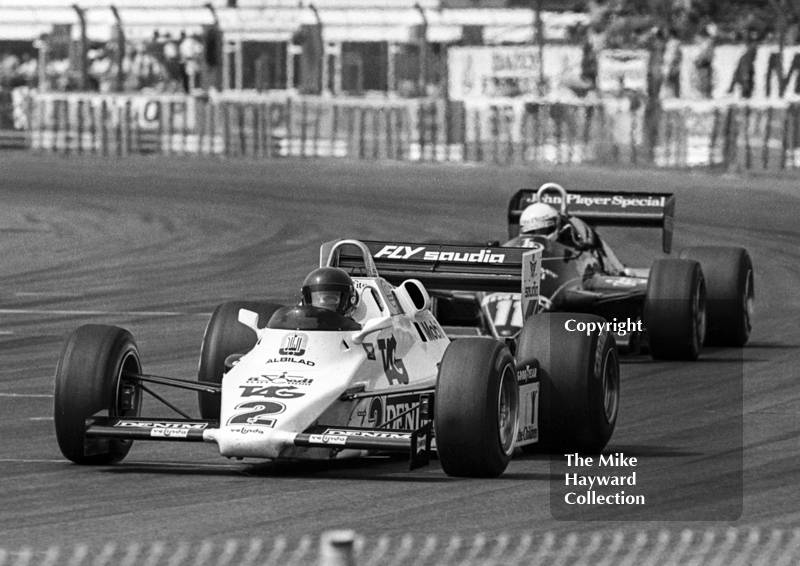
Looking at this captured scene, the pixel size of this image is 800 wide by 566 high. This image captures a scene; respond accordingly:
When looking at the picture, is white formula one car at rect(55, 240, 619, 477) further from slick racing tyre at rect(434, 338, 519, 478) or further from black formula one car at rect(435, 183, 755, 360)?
black formula one car at rect(435, 183, 755, 360)

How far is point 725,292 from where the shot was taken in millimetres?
15680

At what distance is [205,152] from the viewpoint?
42156 mm

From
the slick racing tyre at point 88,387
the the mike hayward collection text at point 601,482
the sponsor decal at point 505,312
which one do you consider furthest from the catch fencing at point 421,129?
the slick racing tyre at point 88,387

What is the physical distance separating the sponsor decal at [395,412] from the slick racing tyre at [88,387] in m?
1.34

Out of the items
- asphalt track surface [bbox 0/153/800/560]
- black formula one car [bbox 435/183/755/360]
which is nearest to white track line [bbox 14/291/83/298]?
asphalt track surface [bbox 0/153/800/560]

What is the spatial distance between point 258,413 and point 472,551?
180 centimetres

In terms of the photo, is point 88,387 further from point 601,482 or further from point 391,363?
point 601,482

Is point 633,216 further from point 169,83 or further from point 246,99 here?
point 169,83

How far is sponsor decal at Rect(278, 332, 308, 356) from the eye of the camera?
32.0ft

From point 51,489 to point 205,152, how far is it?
1311 inches

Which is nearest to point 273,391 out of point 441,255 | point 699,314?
point 441,255

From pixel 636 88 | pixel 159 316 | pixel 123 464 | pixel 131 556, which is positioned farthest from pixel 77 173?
pixel 131 556

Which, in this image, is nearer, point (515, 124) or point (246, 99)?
point (515, 124)

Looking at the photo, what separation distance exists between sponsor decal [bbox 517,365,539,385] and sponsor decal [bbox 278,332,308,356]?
1.14 m
